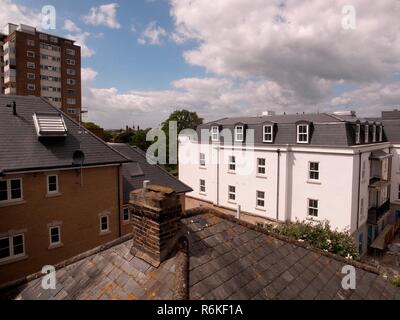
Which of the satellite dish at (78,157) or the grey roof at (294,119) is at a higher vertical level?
the grey roof at (294,119)

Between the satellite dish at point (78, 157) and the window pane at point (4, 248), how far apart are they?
470cm

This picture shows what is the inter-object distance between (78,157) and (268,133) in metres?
15.3

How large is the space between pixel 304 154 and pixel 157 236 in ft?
60.9

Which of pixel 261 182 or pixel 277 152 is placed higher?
pixel 277 152

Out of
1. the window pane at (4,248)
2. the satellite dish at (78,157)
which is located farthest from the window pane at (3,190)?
the satellite dish at (78,157)

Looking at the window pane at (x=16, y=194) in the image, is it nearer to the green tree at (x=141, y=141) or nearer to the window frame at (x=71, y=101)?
the green tree at (x=141, y=141)

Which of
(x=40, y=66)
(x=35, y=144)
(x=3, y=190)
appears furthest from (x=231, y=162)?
(x=40, y=66)

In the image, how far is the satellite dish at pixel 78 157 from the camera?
14.4m

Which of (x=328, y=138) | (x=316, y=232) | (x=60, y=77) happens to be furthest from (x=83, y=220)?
(x=60, y=77)

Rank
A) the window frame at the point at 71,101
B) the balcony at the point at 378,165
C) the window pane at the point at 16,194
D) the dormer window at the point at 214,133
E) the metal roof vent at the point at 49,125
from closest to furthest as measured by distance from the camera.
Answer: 1. the window pane at the point at 16,194
2. the metal roof vent at the point at 49,125
3. the balcony at the point at 378,165
4. the dormer window at the point at 214,133
5. the window frame at the point at 71,101

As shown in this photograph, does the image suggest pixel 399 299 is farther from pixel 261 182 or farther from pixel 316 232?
pixel 261 182

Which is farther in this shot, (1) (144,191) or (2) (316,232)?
(2) (316,232)

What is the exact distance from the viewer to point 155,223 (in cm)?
476

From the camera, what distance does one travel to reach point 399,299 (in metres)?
5.73
